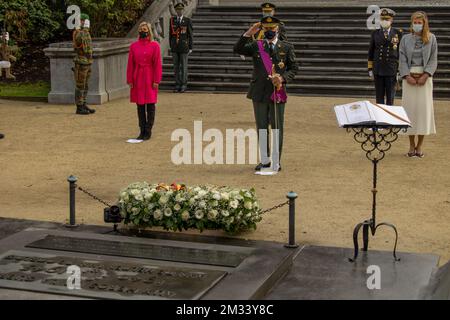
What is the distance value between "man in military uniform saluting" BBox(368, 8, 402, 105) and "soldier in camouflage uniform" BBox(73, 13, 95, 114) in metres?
5.75

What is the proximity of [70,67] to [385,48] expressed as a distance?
24.3 feet

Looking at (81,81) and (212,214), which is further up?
(81,81)

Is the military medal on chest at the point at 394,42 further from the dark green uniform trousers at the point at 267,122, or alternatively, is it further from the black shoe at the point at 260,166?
the black shoe at the point at 260,166

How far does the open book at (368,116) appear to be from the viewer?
29.6ft

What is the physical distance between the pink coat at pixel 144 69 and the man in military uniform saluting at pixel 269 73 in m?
3.02

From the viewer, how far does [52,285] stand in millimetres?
7512

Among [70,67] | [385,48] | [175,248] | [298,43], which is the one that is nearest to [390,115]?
[175,248]

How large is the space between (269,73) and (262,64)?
0.52ft

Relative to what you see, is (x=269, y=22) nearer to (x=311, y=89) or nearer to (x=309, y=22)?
(x=311, y=89)

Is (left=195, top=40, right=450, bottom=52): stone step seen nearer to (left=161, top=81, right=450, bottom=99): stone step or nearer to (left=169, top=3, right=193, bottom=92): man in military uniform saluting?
(left=161, top=81, right=450, bottom=99): stone step

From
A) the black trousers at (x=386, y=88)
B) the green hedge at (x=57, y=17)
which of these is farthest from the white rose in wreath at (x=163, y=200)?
the green hedge at (x=57, y=17)

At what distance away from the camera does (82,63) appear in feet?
62.2

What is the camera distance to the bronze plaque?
8281mm

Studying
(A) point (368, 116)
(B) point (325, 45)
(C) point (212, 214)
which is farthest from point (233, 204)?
(B) point (325, 45)
